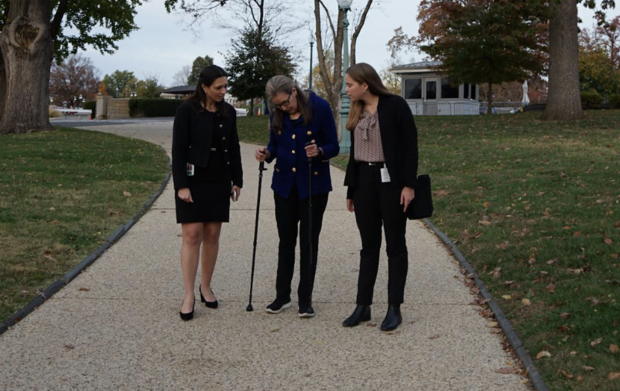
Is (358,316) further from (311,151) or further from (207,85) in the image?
A: (207,85)

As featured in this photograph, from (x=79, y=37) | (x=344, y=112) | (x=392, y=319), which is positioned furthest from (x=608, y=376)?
(x=79, y=37)

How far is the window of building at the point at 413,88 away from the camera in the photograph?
47.2 meters

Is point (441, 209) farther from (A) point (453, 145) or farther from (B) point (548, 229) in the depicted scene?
(A) point (453, 145)

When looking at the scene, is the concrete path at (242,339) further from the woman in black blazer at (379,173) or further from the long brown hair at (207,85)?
the long brown hair at (207,85)

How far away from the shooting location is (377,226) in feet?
19.1

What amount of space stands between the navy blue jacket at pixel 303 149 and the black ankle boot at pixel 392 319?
1.01 m

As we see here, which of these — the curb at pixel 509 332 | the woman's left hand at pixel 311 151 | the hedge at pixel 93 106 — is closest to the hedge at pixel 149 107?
the hedge at pixel 93 106

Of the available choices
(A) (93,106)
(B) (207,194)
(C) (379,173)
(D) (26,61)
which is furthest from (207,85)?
(A) (93,106)

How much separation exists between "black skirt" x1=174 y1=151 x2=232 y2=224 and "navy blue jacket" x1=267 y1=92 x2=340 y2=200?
0.40m

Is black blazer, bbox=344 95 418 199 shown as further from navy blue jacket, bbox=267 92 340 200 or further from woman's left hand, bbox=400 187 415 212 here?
navy blue jacket, bbox=267 92 340 200

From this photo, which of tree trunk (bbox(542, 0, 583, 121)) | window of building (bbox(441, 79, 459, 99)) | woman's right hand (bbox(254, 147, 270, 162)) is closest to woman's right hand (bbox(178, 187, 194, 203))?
woman's right hand (bbox(254, 147, 270, 162))

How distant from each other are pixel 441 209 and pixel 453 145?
855cm

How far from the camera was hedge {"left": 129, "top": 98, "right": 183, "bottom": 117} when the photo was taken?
54.4 m

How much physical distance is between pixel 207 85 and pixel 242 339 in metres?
1.86
